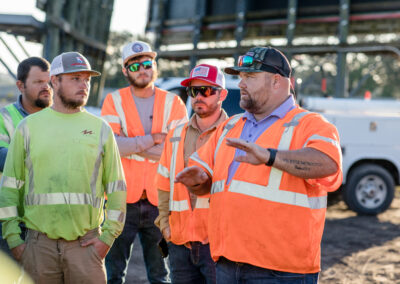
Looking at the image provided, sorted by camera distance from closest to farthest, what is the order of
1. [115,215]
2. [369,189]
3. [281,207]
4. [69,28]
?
[281,207], [115,215], [369,189], [69,28]

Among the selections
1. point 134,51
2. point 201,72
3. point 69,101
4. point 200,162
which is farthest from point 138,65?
point 200,162

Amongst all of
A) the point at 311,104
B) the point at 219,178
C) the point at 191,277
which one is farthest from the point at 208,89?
the point at 311,104

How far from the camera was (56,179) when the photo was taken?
3.18 meters

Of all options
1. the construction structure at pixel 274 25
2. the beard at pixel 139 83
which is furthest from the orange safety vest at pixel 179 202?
the construction structure at pixel 274 25

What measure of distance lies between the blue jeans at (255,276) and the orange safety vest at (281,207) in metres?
0.04

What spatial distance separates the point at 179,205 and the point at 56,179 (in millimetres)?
924

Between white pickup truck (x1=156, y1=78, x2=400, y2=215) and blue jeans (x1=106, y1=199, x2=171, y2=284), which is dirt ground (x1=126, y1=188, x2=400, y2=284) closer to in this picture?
white pickup truck (x1=156, y1=78, x2=400, y2=215)

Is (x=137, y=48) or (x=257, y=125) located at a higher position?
(x=137, y=48)

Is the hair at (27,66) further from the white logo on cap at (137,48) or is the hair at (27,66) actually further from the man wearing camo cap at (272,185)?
the man wearing camo cap at (272,185)

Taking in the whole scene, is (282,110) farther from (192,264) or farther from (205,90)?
(192,264)

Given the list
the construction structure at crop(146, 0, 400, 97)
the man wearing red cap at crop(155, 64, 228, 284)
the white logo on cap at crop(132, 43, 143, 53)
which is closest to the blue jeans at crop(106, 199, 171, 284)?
the man wearing red cap at crop(155, 64, 228, 284)

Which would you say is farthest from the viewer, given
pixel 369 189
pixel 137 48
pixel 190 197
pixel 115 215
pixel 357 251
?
pixel 369 189

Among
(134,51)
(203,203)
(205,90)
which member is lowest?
(203,203)

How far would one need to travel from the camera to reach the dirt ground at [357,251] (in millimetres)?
6148
